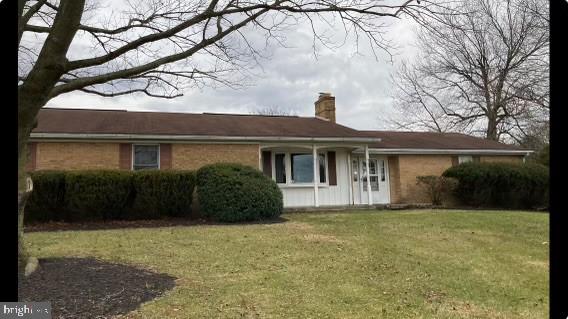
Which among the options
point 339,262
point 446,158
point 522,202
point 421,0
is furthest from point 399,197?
point 421,0

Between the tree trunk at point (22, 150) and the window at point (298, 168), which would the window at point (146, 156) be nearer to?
the window at point (298, 168)

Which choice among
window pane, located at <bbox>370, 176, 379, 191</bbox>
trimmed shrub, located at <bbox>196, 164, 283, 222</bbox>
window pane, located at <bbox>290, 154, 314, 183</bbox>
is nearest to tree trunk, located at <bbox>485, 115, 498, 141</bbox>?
window pane, located at <bbox>370, 176, 379, 191</bbox>

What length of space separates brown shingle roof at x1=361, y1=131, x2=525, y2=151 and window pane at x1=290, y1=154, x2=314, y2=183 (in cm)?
340

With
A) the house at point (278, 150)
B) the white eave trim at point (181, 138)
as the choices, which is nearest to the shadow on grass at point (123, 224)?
the house at point (278, 150)

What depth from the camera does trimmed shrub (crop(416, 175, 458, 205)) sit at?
1922cm

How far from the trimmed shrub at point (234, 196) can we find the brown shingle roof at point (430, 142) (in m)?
8.04

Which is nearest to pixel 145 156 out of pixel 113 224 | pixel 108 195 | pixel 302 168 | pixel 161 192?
pixel 161 192

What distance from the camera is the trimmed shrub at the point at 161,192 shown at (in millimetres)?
13844

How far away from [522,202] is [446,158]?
155 inches

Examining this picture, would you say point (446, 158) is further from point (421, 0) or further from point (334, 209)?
point (421, 0)

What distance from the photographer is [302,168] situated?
18812 mm

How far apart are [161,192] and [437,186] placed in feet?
40.0

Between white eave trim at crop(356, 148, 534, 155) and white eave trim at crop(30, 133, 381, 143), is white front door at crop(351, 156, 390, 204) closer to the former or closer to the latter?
white eave trim at crop(356, 148, 534, 155)

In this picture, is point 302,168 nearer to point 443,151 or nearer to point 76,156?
point 443,151
